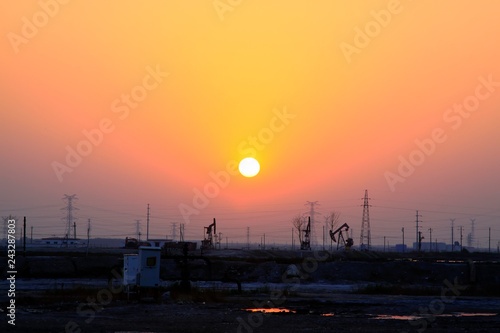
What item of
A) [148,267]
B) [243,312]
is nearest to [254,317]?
[243,312]

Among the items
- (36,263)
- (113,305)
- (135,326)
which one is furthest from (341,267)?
(135,326)

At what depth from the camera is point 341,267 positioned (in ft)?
201

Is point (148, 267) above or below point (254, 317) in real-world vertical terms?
above

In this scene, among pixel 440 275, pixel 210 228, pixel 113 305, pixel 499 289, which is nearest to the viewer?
pixel 113 305

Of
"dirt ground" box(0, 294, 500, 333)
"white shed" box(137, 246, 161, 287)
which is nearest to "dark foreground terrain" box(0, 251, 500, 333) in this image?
"dirt ground" box(0, 294, 500, 333)

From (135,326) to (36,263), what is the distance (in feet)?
145

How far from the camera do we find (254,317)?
2373 cm

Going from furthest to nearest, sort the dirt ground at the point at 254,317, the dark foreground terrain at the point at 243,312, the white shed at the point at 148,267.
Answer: the white shed at the point at 148,267 → the dark foreground terrain at the point at 243,312 → the dirt ground at the point at 254,317

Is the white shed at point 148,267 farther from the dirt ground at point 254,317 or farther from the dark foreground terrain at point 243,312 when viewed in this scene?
the dirt ground at point 254,317

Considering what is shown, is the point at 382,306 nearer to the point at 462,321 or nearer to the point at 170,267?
the point at 462,321

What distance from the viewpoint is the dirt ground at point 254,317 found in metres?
20.5

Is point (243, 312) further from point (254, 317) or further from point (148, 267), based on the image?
point (148, 267)

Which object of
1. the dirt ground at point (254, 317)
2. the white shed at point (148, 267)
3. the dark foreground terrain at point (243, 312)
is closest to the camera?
the dirt ground at point (254, 317)

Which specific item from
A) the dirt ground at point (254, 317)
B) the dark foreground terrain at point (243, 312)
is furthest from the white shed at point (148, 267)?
the dirt ground at point (254, 317)
